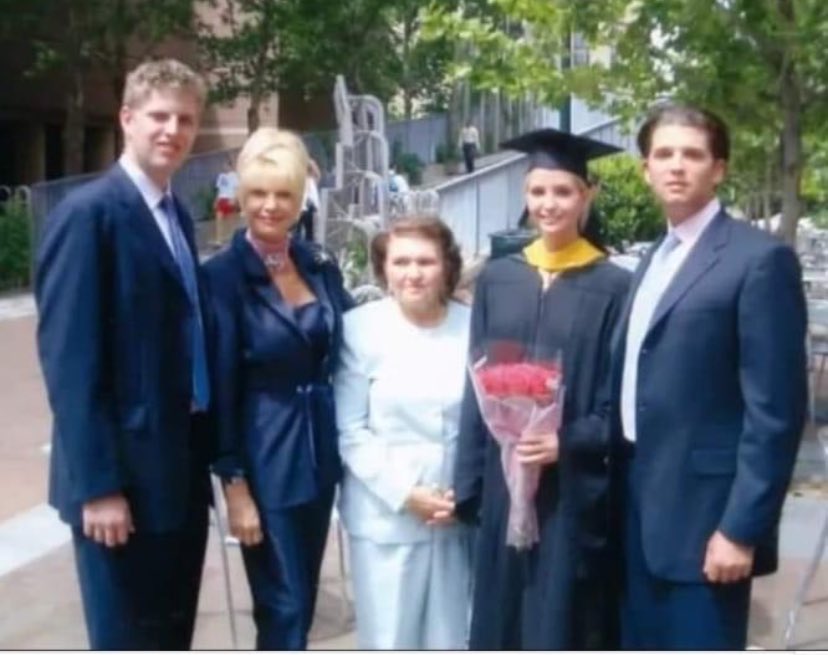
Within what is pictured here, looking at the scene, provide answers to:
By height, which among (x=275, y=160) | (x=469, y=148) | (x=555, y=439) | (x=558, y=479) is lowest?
(x=558, y=479)

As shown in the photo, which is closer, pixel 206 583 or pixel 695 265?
pixel 695 265

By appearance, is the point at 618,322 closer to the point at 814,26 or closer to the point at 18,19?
the point at 814,26

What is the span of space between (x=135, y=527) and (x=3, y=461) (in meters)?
6.30

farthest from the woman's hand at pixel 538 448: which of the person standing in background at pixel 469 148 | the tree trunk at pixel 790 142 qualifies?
the person standing in background at pixel 469 148

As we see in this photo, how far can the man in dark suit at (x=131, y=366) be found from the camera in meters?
3.84

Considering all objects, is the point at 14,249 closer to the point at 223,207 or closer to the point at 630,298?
the point at 223,207

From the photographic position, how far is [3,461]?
9992mm

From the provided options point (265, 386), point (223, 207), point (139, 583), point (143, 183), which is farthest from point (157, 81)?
point (223, 207)

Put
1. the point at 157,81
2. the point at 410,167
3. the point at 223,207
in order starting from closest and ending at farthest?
the point at 157,81 → the point at 223,207 → the point at 410,167

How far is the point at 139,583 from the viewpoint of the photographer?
13.4 ft

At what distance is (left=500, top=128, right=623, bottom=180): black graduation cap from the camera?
163 inches

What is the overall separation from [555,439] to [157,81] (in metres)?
1.35

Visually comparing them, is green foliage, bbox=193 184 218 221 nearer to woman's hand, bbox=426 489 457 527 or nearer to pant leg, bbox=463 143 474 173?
pant leg, bbox=463 143 474 173

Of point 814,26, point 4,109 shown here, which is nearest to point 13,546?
point 814,26
